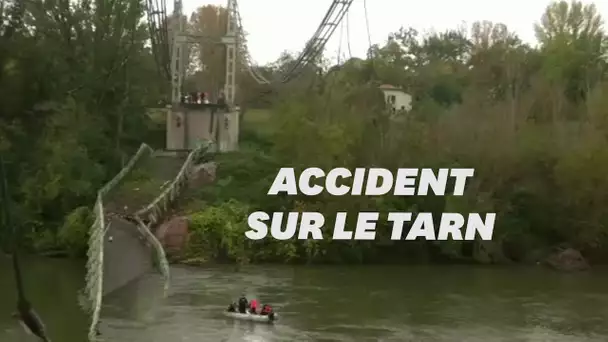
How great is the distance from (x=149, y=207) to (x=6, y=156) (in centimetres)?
600

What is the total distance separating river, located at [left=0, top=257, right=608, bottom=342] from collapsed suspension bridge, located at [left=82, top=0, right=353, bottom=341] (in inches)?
26.8

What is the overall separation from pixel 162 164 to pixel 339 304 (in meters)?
14.7

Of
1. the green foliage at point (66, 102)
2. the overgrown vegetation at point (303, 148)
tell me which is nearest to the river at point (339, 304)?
the overgrown vegetation at point (303, 148)

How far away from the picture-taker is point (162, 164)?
117ft

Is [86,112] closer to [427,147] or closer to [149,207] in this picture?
[149,207]

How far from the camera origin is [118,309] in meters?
21.1

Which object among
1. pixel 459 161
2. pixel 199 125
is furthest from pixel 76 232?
pixel 459 161

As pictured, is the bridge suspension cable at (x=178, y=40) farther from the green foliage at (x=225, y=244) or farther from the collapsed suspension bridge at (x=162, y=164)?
the green foliage at (x=225, y=244)

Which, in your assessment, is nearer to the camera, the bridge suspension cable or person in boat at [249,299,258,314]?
person in boat at [249,299,258,314]

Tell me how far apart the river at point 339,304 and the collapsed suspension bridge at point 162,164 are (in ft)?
2.24

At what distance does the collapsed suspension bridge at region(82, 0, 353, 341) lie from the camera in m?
22.7

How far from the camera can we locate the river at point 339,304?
19.3 metres

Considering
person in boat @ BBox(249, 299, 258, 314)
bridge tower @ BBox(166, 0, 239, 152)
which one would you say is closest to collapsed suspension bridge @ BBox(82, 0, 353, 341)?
bridge tower @ BBox(166, 0, 239, 152)

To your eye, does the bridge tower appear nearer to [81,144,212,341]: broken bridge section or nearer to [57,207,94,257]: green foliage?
[81,144,212,341]: broken bridge section
